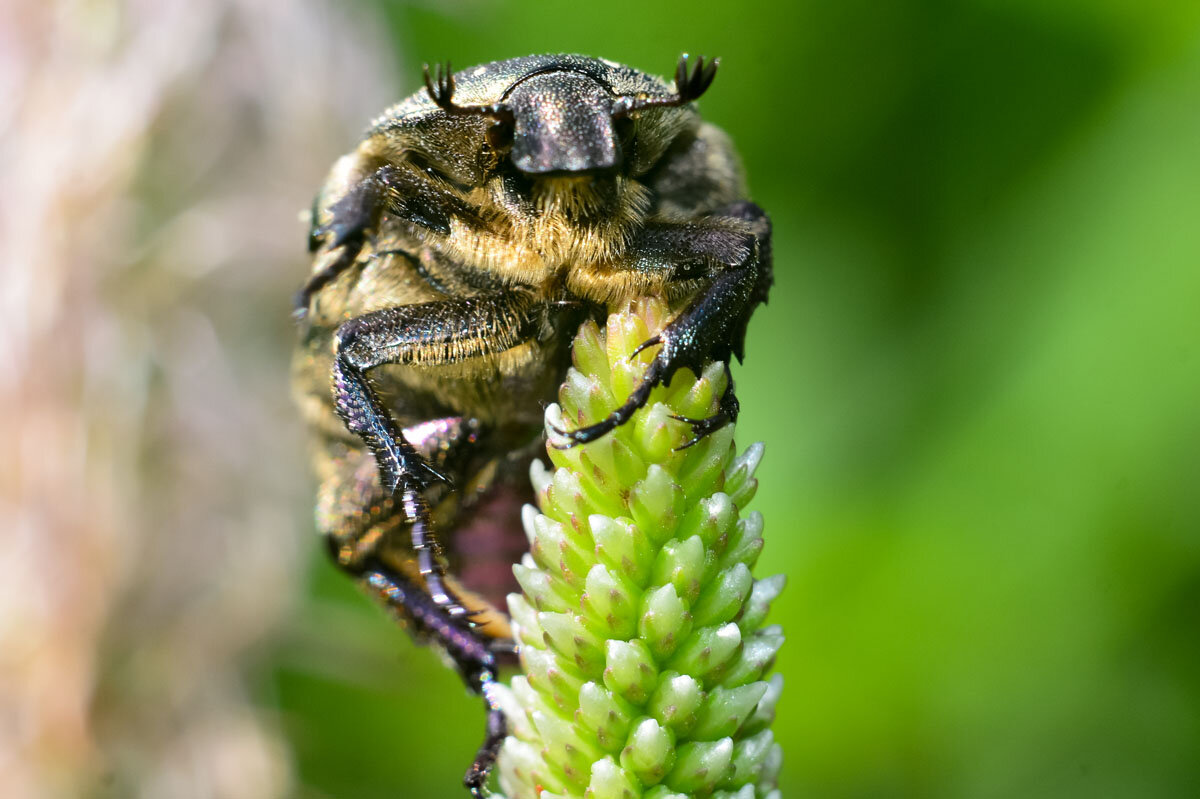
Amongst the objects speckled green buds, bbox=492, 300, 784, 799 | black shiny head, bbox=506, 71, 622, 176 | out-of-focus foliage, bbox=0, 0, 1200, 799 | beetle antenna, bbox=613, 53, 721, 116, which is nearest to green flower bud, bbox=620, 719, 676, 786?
speckled green buds, bbox=492, 300, 784, 799

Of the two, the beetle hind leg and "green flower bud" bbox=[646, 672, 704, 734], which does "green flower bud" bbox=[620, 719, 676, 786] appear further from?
the beetle hind leg

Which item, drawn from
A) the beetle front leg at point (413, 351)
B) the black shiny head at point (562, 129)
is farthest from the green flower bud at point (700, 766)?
the black shiny head at point (562, 129)

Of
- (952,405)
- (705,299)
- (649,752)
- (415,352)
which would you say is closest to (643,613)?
(649,752)

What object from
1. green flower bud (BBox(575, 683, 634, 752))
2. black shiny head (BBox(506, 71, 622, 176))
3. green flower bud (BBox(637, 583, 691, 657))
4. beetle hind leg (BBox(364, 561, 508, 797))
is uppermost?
black shiny head (BBox(506, 71, 622, 176))

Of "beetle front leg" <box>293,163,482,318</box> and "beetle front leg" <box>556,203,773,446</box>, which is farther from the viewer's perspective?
"beetle front leg" <box>293,163,482,318</box>

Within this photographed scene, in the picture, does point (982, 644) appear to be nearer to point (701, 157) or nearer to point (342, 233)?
point (701, 157)

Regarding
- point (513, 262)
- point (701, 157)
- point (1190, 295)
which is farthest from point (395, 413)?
point (1190, 295)

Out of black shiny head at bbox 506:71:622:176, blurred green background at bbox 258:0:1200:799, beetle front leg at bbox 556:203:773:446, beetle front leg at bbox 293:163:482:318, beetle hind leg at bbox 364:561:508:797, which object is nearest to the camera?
beetle front leg at bbox 556:203:773:446

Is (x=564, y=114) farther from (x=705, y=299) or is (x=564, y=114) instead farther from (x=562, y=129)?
(x=705, y=299)
